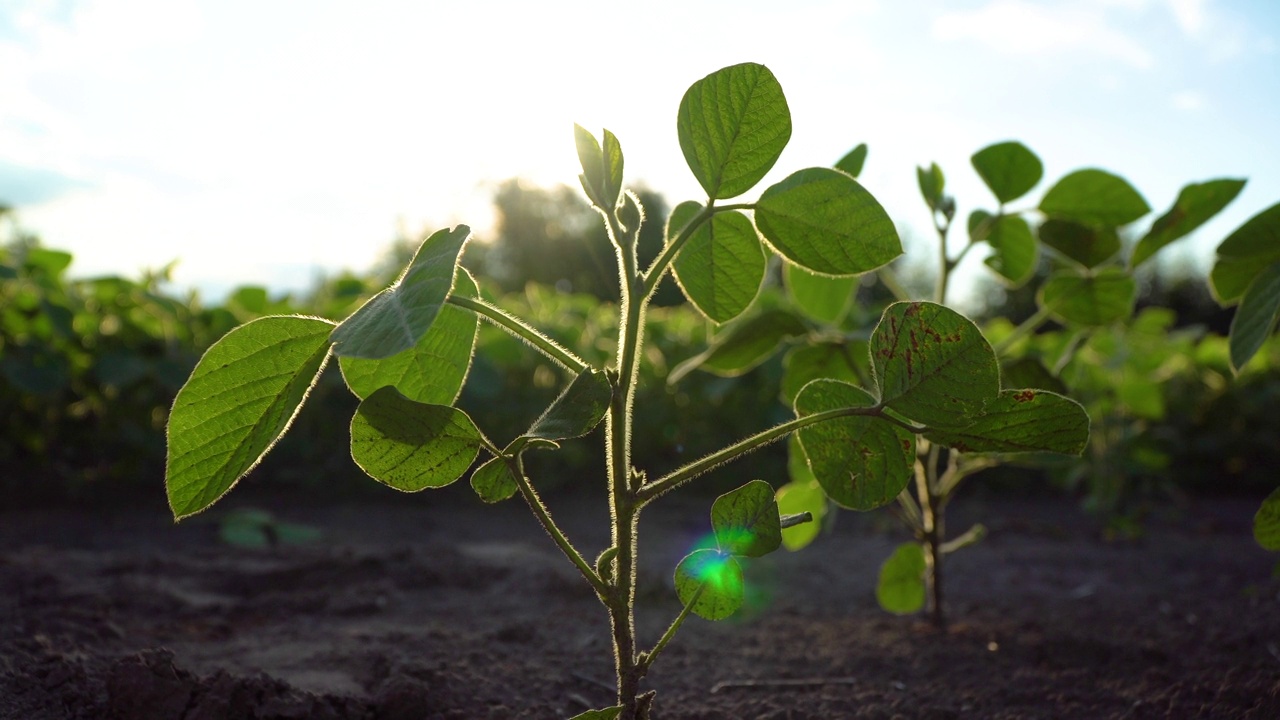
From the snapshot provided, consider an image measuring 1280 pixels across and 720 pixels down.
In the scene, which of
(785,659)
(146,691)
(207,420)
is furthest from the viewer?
(785,659)

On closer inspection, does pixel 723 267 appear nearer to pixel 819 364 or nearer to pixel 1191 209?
pixel 819 364

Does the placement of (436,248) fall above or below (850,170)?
below

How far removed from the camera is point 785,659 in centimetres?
185

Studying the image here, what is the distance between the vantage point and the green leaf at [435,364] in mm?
1041

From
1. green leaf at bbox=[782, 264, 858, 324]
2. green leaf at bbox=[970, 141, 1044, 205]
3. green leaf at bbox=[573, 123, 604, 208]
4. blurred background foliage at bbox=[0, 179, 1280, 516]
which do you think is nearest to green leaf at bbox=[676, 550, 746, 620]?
green leaf at bbox=[573, 123, 604, 208]

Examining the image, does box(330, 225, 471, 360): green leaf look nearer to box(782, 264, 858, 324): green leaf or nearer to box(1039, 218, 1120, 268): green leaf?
box(782, 264, 858, 324): green leaf

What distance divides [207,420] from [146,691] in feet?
1.83

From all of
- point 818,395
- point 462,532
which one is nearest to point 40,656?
point 818,395

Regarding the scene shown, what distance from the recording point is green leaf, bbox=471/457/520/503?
96 cm

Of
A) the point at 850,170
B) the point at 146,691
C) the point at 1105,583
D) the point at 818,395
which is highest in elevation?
the point at 850,170

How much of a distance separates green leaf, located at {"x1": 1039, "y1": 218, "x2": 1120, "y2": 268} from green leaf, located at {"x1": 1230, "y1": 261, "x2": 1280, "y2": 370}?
1.28 feet

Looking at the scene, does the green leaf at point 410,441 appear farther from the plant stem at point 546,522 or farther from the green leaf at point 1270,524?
the green leaf at point 1270,524

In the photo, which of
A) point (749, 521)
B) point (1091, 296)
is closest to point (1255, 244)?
point (1091, 296)

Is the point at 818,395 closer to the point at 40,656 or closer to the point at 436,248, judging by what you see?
the point at 436,248
